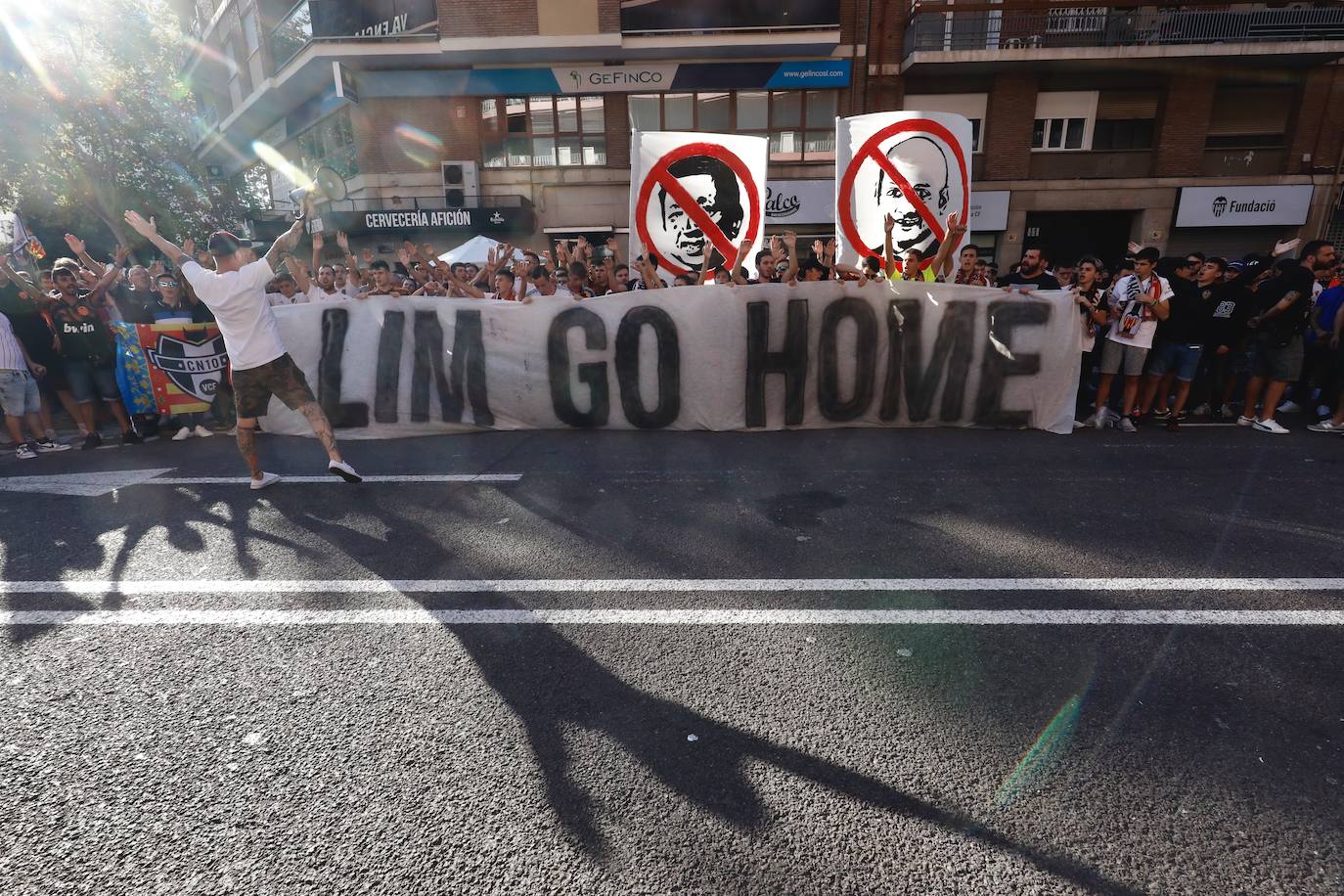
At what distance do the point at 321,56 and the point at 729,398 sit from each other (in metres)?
19.1

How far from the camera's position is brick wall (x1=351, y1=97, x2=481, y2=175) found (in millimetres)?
19906

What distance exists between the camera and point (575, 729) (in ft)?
8.01

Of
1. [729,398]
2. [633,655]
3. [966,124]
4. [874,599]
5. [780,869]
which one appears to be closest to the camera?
[780,869]

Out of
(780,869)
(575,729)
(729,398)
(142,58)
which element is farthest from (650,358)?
(142,58)

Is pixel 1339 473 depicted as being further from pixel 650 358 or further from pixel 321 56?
pixel 321 56

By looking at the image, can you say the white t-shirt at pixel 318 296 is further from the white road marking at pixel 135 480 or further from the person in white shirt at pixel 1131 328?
the person in white shirt at pixel 1131 328

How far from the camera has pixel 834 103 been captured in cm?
1970

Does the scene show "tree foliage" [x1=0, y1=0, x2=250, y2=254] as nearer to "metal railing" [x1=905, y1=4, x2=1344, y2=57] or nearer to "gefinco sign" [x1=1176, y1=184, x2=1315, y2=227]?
"metal railing" [x1=905, y1=4, x2=1344, y2=57]

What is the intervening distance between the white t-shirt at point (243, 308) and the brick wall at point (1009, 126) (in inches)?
785

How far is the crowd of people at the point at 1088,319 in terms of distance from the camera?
269 inches

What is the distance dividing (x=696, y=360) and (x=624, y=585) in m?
3.85

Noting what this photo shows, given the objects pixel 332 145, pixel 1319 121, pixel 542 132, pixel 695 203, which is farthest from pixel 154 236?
pixel 1319 121

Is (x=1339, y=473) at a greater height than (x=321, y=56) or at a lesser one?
lesser

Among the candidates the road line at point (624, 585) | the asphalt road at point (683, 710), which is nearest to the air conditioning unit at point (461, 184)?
the asphalt road at point (683, 710)
